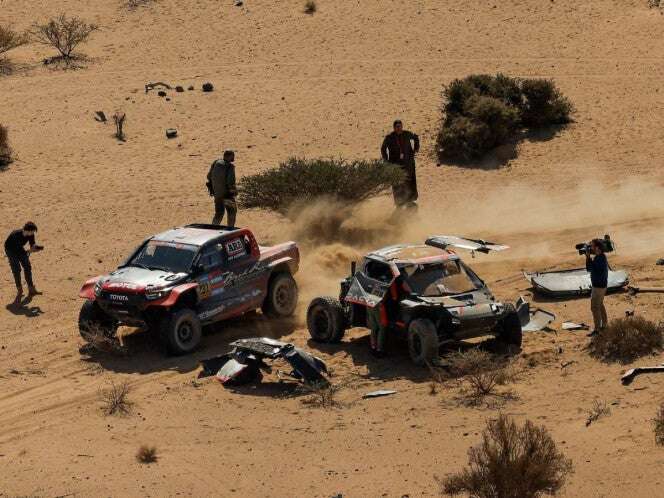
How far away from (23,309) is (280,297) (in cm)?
447

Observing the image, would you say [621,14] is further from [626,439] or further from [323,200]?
[626,439]

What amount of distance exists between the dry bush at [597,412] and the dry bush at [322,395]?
3.14 metres

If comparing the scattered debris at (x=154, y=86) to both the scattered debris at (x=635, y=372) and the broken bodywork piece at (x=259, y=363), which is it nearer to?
the broken bodywork piece at (x=259, y=363)

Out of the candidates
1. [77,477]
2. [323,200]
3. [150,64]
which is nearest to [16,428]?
[77,477]

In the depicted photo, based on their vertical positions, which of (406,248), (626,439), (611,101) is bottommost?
(626,439)

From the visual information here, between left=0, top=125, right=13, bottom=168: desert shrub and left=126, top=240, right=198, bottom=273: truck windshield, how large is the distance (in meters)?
11.6

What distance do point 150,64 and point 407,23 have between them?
28.0ft

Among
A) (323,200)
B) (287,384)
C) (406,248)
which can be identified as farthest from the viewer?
(323,200)

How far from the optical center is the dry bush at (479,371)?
1507 cm

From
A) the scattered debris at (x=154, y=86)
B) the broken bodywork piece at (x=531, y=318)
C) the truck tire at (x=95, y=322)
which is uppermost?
the scattered debris at (x=154, y=86)

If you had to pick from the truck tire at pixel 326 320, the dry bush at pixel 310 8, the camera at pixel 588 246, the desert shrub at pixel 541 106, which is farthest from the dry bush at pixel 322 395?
the dry bush at pixel 310 8

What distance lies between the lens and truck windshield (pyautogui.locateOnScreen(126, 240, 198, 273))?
18109 mm

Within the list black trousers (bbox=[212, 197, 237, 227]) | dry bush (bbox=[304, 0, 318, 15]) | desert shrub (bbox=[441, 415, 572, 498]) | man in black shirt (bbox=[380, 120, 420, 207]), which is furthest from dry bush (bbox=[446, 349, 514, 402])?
dry bush (bbox=[304, 0, 318, 15])

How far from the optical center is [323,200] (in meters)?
23.6
